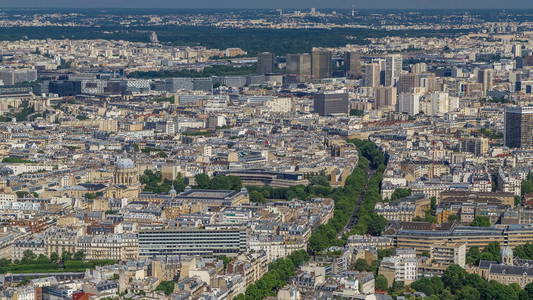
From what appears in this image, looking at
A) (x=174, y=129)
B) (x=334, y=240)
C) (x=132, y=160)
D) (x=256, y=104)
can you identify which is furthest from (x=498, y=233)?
(x=256, y=104)

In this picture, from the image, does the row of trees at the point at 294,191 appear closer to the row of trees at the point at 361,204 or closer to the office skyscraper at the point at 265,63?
the row of trees at the point at 361,204

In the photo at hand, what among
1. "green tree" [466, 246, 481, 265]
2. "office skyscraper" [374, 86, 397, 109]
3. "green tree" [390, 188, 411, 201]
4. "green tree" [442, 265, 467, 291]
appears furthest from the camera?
"office skyscraper" [374, 86, 397, 109]

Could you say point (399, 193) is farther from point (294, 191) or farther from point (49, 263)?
point (49, 263)

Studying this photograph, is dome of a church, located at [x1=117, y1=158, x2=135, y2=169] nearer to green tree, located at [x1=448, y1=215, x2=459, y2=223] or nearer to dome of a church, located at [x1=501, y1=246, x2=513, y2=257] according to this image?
green tree, located at [x1=448, y1=215, x2=459, y2=223]

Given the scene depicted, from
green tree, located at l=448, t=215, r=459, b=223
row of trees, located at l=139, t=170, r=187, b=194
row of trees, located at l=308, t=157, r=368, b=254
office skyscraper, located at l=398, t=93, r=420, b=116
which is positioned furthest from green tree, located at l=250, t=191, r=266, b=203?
office skyscraper, located at l=398, t=93, r=420, b=116

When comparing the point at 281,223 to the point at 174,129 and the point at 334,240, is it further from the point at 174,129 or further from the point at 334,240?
the point at 174,129

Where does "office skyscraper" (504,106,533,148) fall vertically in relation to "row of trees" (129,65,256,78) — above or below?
above
